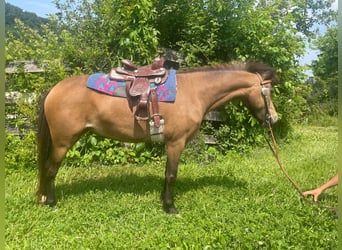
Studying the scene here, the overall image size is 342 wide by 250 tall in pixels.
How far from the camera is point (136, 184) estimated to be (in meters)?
4.53

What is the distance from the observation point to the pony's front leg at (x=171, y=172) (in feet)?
12.0

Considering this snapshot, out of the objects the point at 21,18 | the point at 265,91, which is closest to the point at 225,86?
the point at 265,91

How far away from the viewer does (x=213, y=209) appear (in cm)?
367

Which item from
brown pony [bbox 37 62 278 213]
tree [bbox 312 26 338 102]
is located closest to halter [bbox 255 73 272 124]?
brown pony [bbox 37 62 278 213]

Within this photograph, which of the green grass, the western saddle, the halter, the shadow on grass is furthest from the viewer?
the shadow on grass

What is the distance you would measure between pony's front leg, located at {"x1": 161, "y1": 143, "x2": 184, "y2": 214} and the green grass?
0.45 ft

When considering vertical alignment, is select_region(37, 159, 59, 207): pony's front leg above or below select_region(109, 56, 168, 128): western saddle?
below

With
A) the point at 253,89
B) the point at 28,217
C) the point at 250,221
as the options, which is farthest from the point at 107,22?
the point at 250,221

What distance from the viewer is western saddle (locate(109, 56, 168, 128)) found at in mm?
3490

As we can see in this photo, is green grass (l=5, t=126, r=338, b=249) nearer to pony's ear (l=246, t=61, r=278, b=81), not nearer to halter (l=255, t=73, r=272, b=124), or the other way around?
halter (l=255, t=73, r=272, b=124)

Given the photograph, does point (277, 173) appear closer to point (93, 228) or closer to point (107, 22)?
point (93, 228)

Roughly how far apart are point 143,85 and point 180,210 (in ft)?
5.20

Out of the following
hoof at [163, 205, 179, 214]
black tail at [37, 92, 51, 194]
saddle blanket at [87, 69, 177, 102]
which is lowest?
hoof at [163, 205, 179, 214]

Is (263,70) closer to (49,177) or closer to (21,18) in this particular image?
(49,177)
